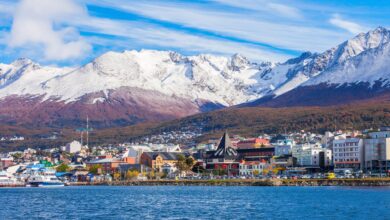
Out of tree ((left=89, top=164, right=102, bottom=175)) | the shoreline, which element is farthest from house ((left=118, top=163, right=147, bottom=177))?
the shoreline

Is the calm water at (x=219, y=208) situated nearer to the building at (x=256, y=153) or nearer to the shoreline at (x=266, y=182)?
the shoreline at (x=266, y=182)

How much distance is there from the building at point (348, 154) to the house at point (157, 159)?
1206 inches

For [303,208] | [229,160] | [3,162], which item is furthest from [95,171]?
[303,208]

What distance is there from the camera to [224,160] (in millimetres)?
140750

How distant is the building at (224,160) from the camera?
5271 inches

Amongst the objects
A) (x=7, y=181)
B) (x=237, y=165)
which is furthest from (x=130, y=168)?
(x=7, y=181)

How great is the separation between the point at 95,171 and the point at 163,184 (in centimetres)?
3180

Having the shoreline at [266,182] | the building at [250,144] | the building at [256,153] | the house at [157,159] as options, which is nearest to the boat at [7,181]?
the shoreline at [266,182]

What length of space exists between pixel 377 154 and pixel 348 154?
17.9ft

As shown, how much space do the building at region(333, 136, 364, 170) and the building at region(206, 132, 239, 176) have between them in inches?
712

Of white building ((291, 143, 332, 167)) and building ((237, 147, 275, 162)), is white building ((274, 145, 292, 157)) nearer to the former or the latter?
building ((237, 147, 275, 162))

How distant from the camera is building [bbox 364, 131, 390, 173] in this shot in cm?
11738

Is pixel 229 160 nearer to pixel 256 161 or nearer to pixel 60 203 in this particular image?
pixel 256 161

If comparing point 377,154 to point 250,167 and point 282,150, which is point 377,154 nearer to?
point 250,167
